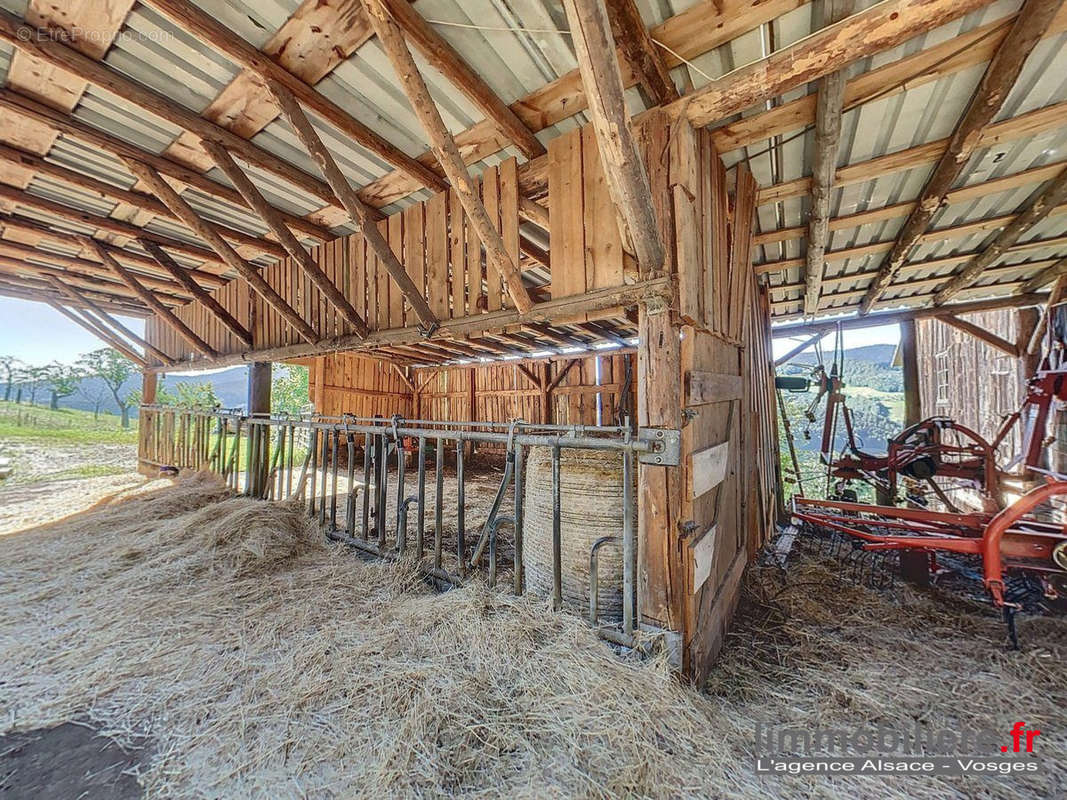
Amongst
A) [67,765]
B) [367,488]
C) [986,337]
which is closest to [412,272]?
[367,488]

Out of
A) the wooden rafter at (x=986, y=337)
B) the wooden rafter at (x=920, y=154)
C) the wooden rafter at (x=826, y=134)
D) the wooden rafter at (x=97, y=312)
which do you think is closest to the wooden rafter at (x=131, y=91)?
the wooden rafter at (x=826, y=134)

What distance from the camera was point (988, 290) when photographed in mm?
5559

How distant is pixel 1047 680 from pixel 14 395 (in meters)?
42.8

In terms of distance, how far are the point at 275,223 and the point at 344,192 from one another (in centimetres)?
89

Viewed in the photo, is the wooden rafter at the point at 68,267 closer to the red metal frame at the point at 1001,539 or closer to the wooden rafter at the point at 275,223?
the wooden rafter at the point at 275,223

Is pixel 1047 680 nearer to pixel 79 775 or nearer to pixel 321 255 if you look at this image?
pixel 79 775

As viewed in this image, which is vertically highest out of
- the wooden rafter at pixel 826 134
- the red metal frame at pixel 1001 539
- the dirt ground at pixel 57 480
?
the wooden rafter at pixel 826 134

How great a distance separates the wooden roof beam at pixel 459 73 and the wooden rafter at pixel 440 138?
73mm

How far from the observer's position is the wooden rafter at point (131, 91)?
1927mm

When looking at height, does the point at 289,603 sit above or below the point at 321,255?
below

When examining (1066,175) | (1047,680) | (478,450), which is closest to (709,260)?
(1066,175)

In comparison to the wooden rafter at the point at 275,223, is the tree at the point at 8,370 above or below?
above

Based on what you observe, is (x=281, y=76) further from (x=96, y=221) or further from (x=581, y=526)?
(x=96, y=221)

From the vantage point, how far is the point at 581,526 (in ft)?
7.32
